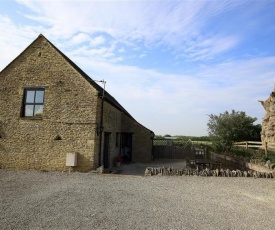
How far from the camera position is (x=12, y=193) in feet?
26.1

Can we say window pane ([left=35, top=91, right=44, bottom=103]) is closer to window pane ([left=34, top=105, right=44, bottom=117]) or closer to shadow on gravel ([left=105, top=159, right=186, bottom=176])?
window pane ([left=34, top=105, right=44, bottom=117])

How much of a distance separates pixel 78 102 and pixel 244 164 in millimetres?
10521

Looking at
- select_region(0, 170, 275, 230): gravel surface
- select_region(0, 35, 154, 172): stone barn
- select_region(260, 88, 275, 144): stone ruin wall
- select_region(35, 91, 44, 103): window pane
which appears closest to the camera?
select_region(0, 170, 275, 230): gravel surface

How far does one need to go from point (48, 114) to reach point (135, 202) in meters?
8.38

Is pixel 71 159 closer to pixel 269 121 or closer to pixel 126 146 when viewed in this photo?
pixel 126 146

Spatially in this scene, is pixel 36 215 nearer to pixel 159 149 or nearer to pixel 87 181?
pixel 87 181

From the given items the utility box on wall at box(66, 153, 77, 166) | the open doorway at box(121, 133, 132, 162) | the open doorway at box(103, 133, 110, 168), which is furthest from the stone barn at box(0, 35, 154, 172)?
the open doorway at box(121, 133, 132, 162)

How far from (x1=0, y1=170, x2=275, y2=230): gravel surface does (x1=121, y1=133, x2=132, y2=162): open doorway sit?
912 cm

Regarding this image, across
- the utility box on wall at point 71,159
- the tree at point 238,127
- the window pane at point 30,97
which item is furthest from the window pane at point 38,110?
the tree at point 238,127

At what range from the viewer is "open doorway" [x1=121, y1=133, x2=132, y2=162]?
800 inches

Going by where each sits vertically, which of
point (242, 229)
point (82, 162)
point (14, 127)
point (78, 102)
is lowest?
point (242, 229)

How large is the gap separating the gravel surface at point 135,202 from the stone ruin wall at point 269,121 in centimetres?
1679

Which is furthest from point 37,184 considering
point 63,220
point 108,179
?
point 63,220

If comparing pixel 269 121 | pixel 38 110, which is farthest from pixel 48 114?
pixel 269 121
